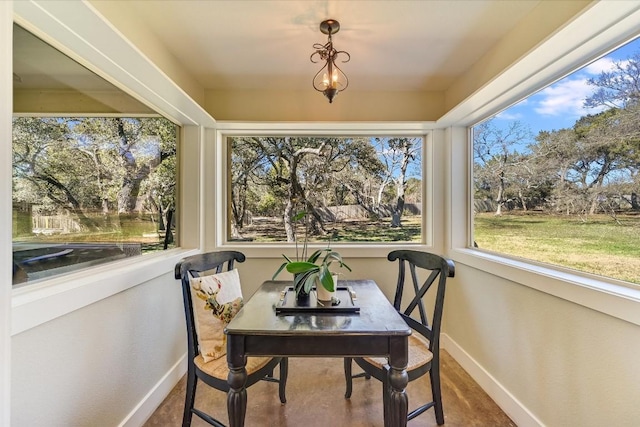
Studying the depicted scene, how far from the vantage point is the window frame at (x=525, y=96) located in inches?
50.2

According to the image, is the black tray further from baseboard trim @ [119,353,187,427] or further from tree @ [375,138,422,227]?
tree @ [375,138,422,227]

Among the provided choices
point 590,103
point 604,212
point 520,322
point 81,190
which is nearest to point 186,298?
point 81,190

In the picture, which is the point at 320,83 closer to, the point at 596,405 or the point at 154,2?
the point at 154,2

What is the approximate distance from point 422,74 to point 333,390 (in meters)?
2.58

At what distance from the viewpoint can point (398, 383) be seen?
1337mm

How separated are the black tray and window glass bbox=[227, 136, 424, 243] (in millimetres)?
1131

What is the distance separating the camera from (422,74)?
2.53 metres

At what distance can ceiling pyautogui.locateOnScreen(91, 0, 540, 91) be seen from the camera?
1.69 metres

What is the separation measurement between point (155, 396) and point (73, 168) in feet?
4.90

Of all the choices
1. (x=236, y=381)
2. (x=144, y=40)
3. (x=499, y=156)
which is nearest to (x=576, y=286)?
(x=499, y=156)

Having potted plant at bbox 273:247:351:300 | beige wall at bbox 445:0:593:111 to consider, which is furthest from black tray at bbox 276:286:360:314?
beige wall at bbox 445:0:593:111

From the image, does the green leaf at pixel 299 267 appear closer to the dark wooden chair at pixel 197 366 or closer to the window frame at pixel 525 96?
the dark wooden chair at pixel 197 366

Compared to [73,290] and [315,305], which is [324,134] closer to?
[315,305]

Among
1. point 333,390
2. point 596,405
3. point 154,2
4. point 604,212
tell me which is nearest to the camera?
point 596,405
